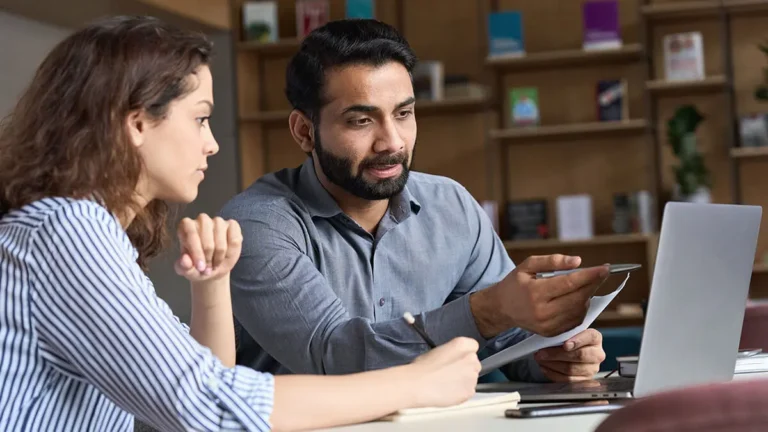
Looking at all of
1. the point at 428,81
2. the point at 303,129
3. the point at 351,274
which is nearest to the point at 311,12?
the point at 428,81

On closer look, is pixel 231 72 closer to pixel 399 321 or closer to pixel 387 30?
pixel 387 30

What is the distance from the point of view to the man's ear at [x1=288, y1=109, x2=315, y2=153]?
2316 millimetres

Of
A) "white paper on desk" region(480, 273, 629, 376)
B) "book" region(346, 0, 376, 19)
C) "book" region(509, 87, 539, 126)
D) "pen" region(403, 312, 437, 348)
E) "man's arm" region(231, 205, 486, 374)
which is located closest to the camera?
"pen" region(403, 312, 437, 348)

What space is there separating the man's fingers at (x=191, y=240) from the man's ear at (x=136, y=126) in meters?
0.12

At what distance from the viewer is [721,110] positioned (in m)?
6.00

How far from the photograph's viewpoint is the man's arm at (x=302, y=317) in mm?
1736

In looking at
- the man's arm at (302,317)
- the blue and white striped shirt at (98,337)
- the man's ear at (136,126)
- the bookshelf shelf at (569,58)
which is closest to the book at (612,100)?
the bookshelf shelf at (569,58)

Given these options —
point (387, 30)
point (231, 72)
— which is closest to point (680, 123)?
point (231, 72)

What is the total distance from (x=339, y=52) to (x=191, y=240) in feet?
3.19

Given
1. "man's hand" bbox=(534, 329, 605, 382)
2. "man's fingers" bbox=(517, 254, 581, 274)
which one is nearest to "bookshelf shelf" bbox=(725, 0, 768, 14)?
"man's hand" bbox=(534, 329, 605, 382)

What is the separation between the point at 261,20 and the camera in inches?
255

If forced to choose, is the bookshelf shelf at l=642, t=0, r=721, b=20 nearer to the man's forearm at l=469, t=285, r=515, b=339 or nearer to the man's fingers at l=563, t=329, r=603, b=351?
the man's fingers at l=563, t=329, r=603, b=351

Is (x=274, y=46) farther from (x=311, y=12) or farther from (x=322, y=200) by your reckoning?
(x=322, y=200)

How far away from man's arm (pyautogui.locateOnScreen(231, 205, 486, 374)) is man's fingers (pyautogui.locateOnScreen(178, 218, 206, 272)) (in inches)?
17.9
